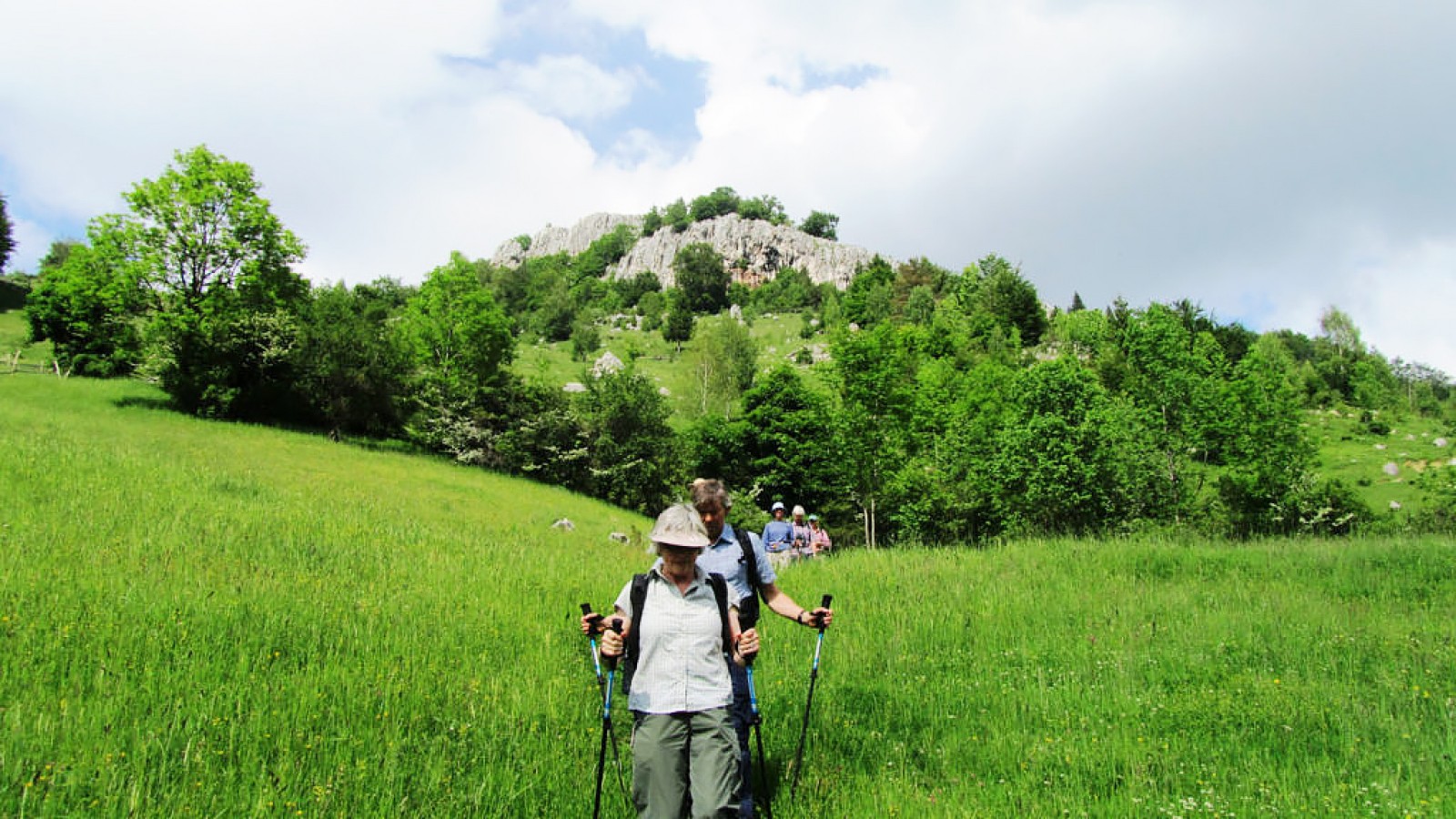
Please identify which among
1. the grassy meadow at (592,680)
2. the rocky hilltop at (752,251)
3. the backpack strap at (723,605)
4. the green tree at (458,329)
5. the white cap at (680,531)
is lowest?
the grassy meadow at (592,680)

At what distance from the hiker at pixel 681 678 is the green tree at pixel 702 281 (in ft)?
399

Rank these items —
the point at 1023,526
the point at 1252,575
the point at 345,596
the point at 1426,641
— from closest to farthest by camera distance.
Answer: the point at 1426,641
the point at 345,596
the point at 1252,575
the point at 1023,526

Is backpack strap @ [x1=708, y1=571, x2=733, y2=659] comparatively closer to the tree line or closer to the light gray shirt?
the light gray shirt

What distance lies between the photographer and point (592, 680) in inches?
258

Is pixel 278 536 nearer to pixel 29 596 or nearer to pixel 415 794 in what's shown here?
pixel 29 596

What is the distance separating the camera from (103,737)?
A: 4480mm

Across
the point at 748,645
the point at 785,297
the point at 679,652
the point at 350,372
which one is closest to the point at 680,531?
the point at 679,652

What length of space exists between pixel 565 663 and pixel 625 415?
110ft

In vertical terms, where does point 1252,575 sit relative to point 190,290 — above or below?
below

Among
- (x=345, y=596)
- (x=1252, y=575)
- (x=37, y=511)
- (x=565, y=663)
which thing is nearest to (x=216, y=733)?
(x=565, y=663)

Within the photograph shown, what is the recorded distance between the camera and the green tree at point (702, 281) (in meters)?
128

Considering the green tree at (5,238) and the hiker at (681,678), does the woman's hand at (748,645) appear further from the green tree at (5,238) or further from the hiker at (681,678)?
the green tree at (5,238)

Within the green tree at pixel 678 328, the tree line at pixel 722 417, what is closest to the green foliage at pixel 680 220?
the green tree at pixel 678 328

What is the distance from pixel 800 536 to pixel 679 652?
37.8 feet
